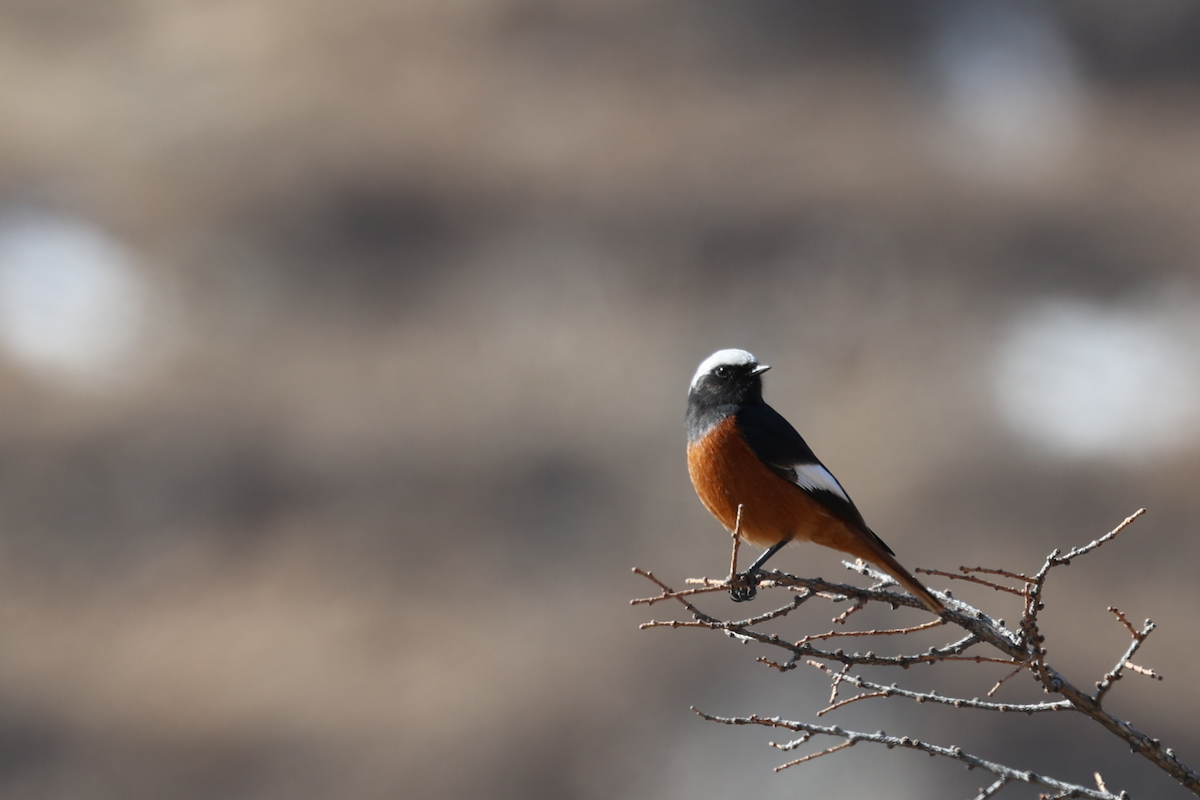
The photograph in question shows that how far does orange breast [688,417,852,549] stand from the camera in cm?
396

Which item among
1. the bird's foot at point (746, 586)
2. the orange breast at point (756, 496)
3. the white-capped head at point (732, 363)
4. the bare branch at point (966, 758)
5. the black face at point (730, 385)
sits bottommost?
the bare branch at point (966, 758)

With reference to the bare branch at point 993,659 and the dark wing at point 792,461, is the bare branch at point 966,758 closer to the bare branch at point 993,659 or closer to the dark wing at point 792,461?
the bare branch at point 993,659

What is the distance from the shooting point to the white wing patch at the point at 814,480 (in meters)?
3.99

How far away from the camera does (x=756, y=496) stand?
3988mm

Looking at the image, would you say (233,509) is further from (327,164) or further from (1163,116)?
(1163,116)

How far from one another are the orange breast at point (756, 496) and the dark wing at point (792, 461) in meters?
0.03

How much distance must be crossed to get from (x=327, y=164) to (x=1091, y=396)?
1200cm

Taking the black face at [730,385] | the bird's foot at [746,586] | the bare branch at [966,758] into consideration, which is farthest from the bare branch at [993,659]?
the black face at [730,385]

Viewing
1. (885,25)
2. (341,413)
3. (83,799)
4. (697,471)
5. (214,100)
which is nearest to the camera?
(697,471)

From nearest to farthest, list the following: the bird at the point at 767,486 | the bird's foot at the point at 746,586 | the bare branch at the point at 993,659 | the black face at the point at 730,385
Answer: the bare branch at the point at 993,659
the bird's foot at the point at 746,586
the bird at the point at 767,486
the black face at the point at 730,385

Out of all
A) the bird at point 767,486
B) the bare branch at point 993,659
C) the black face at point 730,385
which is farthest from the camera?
the black face at point 730,385

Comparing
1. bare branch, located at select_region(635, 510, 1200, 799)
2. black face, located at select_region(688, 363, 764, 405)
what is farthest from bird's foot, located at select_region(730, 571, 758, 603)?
black face, located at select_region(688, 363, 764, 405)

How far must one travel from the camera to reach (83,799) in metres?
10.8

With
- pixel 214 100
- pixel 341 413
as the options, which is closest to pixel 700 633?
pixel 341 413
